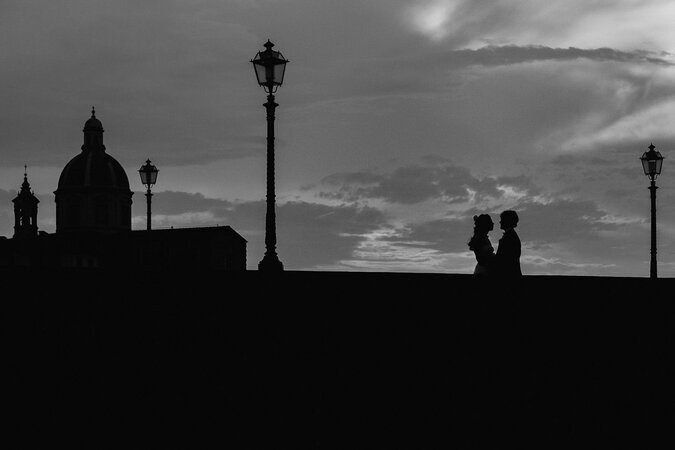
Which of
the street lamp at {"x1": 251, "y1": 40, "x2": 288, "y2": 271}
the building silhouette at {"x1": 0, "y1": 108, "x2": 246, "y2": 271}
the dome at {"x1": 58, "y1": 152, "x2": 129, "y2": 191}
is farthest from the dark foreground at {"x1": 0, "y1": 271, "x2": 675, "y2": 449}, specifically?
the dome at {"x1": 58, "y1": 152, "x2": 129, "y2": 191}

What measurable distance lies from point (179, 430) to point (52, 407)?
1679 millimetres

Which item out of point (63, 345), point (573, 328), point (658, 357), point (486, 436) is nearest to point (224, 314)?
point (63, 345)

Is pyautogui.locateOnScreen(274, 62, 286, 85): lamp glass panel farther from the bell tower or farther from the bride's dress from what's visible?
the bell tower

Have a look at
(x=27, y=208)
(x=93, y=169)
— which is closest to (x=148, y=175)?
(x=27, y=208)

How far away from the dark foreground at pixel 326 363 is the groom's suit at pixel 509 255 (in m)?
0.67

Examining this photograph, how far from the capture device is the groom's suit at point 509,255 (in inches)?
518

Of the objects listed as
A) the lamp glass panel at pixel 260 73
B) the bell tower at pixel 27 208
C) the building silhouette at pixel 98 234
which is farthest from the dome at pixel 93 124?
the lamp glass panel at pixel 260 73

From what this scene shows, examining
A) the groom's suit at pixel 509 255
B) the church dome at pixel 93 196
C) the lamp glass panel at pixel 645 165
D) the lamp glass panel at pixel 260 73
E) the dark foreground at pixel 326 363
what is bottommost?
the dark foreground at pixel 326 363

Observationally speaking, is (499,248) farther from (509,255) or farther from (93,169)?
(93,169)

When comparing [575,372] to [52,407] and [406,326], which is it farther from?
[52,407]

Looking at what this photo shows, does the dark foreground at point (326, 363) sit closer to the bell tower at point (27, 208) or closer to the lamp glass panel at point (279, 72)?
the lamp glass panel at point (279, 72)

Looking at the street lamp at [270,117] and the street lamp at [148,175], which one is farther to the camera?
the street lamp at [148,175]

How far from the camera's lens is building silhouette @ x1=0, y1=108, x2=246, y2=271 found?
227 ft

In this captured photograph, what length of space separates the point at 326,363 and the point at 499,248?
311 centimetres
